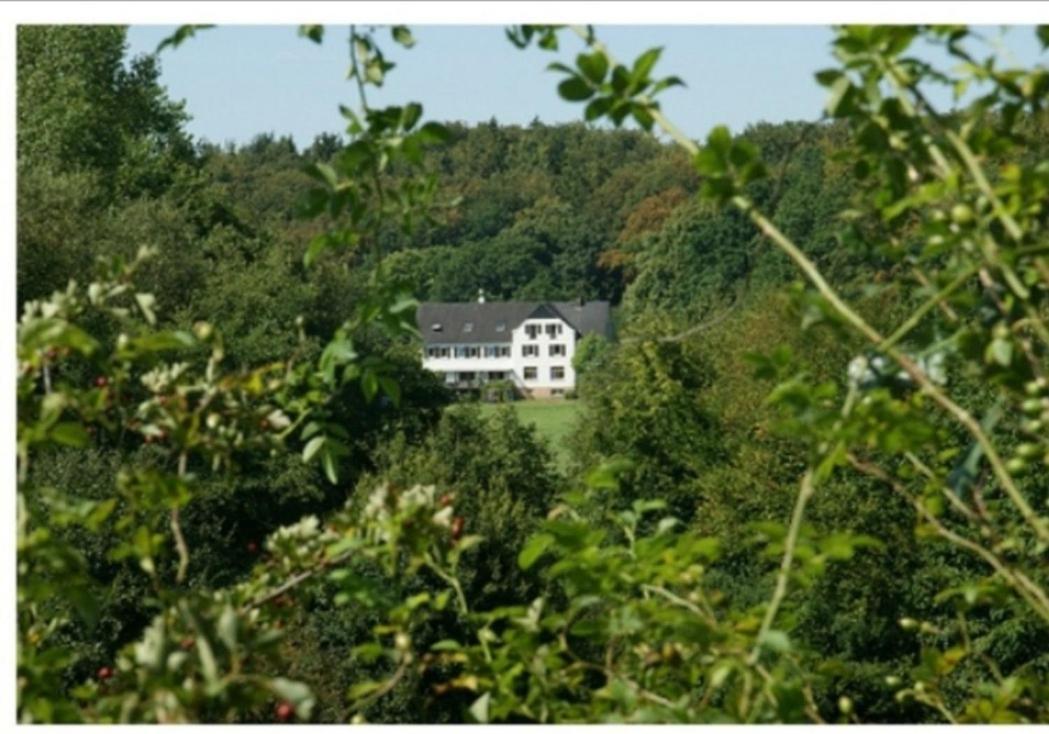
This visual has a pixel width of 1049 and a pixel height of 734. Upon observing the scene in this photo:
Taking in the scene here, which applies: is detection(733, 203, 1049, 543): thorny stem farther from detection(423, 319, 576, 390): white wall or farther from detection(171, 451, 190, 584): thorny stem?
detection(423, 319, 576, 390): white wall

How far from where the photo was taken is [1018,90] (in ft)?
6.28

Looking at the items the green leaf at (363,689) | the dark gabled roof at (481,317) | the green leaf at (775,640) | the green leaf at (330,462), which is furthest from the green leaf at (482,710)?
the dark gabled roof at (481,317)

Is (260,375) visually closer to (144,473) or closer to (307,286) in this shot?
(144,473)

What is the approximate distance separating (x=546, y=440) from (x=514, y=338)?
39410mm

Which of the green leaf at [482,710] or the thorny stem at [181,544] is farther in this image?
the green leaf at [482,710]

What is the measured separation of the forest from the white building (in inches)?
243

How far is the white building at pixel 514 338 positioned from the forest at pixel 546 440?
6180mm

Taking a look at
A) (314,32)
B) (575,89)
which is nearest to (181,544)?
(575,89)

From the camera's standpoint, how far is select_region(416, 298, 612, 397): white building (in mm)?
71750

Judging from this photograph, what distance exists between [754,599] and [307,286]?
13.2m

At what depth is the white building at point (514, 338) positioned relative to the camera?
235 ft

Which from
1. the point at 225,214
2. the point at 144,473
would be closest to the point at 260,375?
the point at 144,473

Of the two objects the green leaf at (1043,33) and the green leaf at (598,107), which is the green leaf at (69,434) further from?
the green leaf at (1043,33)

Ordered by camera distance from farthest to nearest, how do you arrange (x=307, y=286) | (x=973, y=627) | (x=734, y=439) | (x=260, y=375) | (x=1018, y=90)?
(x=307, y=286) → (x=734, y=439) → (x=973, y=627) → (x=260, y=375) → (x=1018, y=90)
